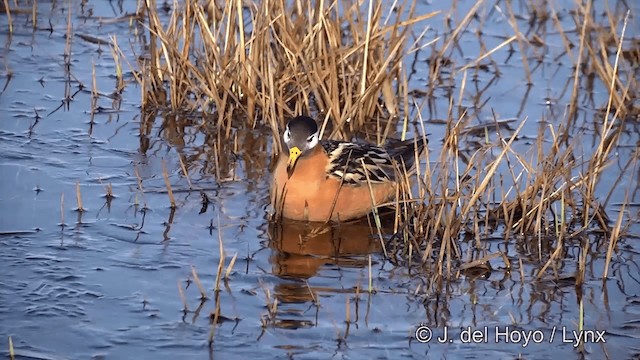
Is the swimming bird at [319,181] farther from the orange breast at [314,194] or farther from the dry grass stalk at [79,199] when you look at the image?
the dry grass stalk at [79,199]

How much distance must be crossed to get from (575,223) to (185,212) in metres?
2.45

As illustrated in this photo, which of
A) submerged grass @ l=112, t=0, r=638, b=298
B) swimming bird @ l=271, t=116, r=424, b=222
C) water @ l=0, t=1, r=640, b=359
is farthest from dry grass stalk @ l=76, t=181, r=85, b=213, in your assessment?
swimming bird @ l=271, t=116, r=424, b=222

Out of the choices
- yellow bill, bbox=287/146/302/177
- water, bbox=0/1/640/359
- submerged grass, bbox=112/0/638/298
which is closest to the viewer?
water, bbox=0/1/640/359

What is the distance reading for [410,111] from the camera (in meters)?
9.51

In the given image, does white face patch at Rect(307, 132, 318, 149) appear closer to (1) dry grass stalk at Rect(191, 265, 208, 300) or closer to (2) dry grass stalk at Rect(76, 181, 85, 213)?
(2) dry grass stalk at Rect(76, 181, 85, 213)

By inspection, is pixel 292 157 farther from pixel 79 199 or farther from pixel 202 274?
pixel 79 199

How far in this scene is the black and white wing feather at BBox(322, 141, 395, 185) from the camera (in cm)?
755

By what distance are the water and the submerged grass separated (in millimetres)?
155

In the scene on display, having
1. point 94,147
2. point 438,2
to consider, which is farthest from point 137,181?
point 438,2

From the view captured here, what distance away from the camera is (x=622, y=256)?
22.8 ft

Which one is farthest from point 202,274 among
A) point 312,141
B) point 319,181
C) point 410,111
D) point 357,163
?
point 410,111

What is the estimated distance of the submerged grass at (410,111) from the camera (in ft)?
23.2

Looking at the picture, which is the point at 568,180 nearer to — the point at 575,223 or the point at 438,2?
the point at 575,223

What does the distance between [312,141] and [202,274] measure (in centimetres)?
142
